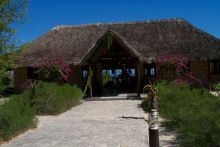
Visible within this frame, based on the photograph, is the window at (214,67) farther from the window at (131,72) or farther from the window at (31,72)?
the window at (31,72)

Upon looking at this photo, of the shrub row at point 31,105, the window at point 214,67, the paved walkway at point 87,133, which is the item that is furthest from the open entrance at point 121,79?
the paved walkway at point 87,133

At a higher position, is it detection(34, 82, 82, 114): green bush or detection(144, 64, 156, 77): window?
detection(144, 64, 156, 77): window

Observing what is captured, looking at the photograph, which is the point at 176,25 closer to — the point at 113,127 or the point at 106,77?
the point at 106,77

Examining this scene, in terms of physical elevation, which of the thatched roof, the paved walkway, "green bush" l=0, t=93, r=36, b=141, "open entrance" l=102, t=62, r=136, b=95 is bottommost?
the paved walkway

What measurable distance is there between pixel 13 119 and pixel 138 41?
15.8 m

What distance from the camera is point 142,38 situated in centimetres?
2372

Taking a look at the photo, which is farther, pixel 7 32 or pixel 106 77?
pixel 106 77

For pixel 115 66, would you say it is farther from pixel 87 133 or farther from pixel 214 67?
pixel 87 133

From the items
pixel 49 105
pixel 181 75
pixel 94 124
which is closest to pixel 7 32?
pixel 49 105

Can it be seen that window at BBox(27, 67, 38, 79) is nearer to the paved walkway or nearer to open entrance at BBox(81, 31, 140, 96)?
open entrance at BBox(81, 31, 140, 96)

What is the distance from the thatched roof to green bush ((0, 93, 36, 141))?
37.9 ft

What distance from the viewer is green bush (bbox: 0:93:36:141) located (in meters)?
8.31

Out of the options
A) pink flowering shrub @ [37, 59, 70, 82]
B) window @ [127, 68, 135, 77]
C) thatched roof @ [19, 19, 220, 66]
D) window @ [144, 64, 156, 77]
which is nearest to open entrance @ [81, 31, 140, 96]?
window @ [127, 68, 135, 77]

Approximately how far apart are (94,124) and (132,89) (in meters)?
13.3
